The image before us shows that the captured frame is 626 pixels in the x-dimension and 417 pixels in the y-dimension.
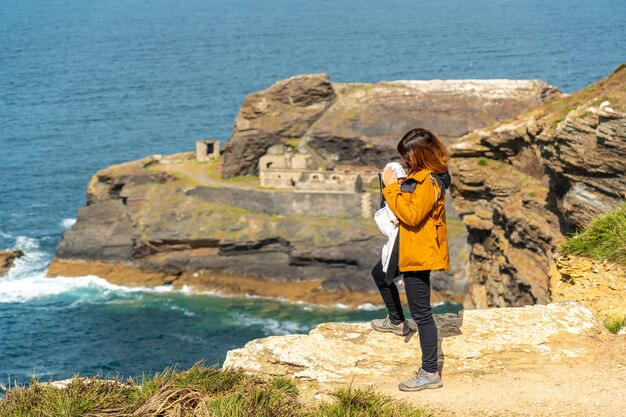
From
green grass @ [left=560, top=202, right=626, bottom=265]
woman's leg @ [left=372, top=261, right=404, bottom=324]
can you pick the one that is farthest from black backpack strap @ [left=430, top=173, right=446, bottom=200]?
green grass @ [left=560, top=202, right=626, bottom=265]

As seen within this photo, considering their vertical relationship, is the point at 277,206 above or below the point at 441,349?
below

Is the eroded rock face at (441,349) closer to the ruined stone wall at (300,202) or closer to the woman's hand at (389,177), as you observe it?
the woman's hand at (389,177)

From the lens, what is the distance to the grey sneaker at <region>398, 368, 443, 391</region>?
37.1ft

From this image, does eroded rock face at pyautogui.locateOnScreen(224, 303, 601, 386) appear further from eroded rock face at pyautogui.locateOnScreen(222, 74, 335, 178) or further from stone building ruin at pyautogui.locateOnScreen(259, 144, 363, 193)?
eroded rock face at pyautogui.locateOnScreen(222, 74, 335, 178)

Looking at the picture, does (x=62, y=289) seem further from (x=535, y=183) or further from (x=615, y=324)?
(x=615, y=324)

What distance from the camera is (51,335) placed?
189ft

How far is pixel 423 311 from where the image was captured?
38.6 ft

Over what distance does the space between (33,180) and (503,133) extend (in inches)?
2769

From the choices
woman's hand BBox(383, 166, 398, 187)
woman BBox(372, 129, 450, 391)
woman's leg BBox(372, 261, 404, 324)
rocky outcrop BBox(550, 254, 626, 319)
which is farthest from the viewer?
rocky outcrop BBox(550, 254, 626, 319)

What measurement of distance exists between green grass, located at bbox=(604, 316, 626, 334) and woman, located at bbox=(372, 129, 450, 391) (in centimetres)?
307

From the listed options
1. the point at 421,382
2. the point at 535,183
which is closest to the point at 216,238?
the point at 535,183

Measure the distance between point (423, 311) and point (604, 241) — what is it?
495 cm

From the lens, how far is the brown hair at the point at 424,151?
11.8 m

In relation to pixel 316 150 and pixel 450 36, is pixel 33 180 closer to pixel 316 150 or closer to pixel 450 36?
pixel 316 150
